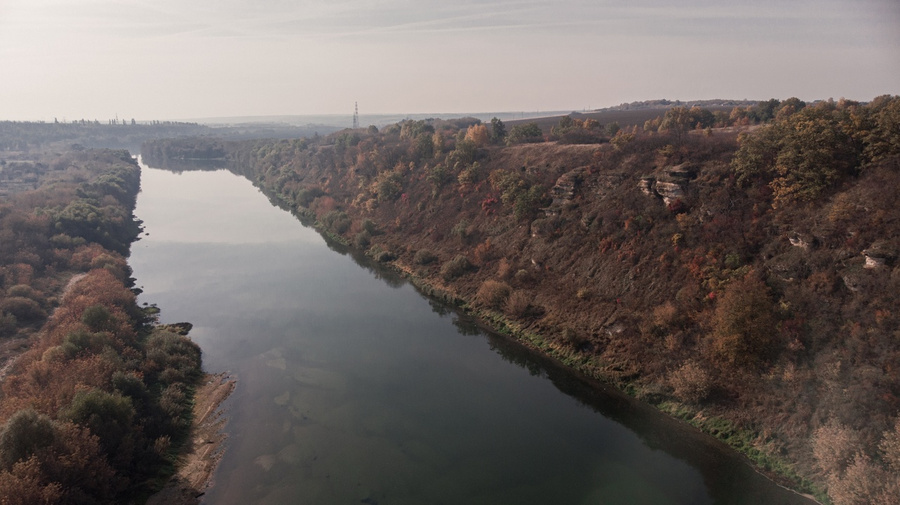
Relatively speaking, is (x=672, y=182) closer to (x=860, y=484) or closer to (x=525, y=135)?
(x=860, y=484)

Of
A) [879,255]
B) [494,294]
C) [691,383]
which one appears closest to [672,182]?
[879,255]

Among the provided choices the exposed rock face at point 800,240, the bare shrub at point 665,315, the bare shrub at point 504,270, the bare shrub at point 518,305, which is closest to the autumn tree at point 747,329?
the bare shrub at point 665,315

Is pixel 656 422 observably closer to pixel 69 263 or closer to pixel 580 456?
pixel 580 456

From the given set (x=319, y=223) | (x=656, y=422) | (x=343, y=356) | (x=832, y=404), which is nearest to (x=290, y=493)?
(x=343, y=356)

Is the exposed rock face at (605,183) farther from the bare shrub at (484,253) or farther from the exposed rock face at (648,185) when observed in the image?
the bare shrub at (484,253)

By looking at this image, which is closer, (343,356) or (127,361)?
(127,361)

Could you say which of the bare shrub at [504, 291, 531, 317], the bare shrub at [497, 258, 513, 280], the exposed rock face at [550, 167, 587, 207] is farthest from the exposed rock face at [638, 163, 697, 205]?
the bare shrub at [504, 291, 531, 317]

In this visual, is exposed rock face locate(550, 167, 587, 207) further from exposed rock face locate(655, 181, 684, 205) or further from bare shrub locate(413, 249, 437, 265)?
bare shrub locate(413, 249, 437, 265)

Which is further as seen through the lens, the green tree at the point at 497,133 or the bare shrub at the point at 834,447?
the green tree at the point at 497,133
